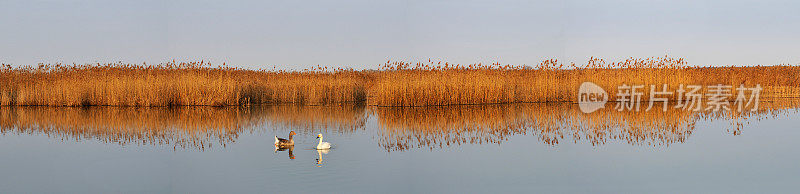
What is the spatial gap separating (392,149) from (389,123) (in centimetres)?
330

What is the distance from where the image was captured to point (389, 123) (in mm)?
11789

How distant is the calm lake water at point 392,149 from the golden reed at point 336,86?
89.0 inches

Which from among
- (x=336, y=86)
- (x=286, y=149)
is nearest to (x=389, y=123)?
(x=286, y=149)

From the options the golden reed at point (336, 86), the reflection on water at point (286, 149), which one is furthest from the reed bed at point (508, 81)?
the reflection on water at point (286, 149)

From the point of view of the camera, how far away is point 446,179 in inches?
253

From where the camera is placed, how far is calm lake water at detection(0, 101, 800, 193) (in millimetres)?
6383

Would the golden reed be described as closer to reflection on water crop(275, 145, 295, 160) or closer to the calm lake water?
the calm lake water

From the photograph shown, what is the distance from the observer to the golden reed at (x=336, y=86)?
16172mm

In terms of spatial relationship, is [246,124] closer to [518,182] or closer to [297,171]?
[297,171]

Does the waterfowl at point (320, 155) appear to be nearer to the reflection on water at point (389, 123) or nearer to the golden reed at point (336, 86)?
the reflection on water at point (389, 123)

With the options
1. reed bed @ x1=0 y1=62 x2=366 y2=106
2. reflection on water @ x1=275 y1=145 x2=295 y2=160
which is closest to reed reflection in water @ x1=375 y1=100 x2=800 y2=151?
reflection on water @ x1=275 y1=145 x2=295 y2=160

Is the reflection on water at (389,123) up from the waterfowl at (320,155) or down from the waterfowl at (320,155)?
up

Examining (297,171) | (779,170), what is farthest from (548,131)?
(297,171)

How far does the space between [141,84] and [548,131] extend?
431 inches
